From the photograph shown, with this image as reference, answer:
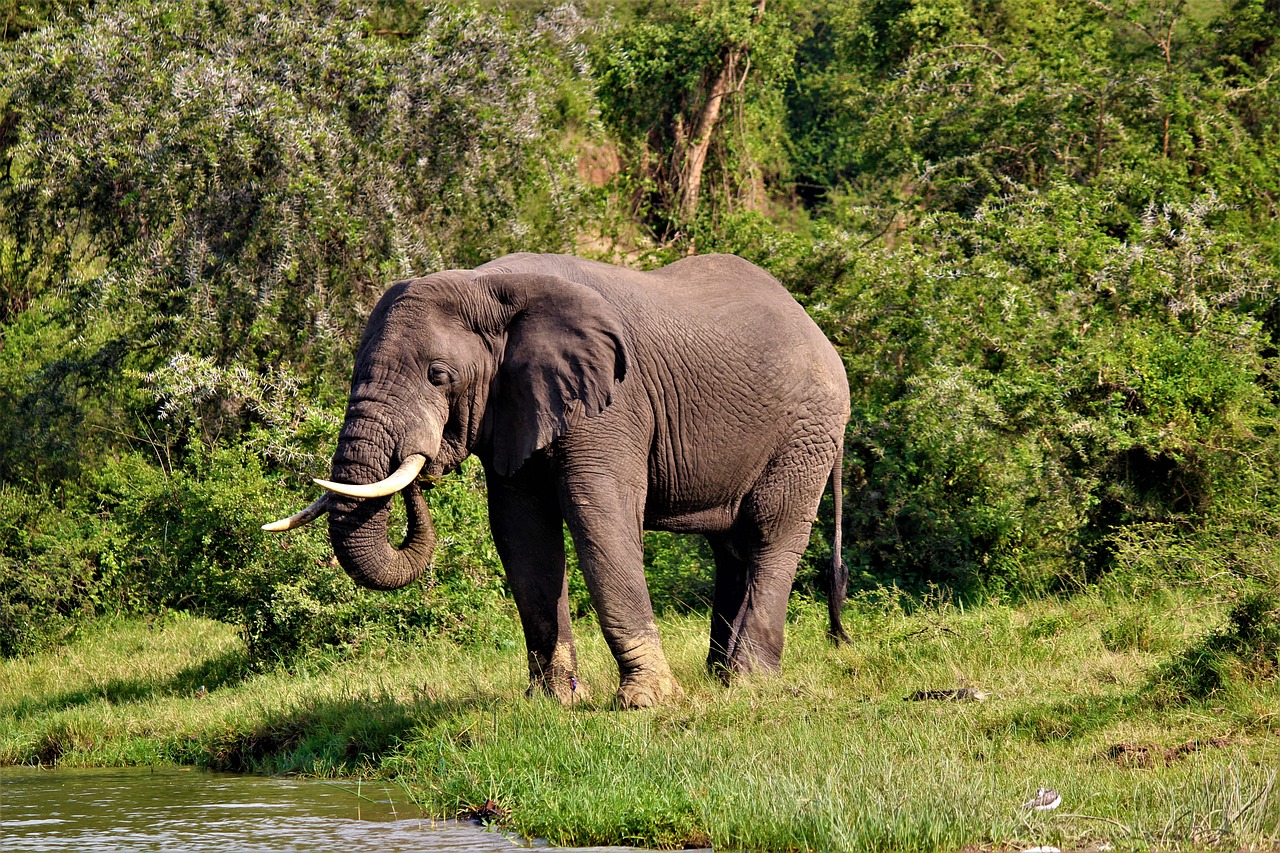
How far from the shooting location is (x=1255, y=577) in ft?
29.3

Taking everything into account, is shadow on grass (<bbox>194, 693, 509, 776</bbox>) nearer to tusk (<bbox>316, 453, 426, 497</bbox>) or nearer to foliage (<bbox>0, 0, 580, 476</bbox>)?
tusk (<bbox>316, 453, 426, 497</bbox>)

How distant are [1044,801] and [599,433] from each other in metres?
3.10

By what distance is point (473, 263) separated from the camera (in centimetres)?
1493

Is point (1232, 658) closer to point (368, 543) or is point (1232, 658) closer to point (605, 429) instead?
point (605, 429)

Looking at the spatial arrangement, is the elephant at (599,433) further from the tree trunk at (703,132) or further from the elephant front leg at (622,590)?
the tree trunk at (703,132)

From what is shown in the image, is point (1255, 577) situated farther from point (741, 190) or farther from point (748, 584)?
point (741, 190)

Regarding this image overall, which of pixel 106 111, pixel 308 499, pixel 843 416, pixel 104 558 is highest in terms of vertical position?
pixel 106 111

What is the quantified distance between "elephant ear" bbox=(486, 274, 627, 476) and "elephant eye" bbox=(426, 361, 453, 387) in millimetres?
394

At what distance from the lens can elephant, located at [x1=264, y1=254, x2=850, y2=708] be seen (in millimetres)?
7832

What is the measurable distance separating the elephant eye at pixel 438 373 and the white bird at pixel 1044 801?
140 inches

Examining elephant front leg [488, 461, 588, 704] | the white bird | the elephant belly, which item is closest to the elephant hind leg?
the elephant belly

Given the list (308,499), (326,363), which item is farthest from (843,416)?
(326,363)

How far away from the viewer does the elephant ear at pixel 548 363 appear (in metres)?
7.98

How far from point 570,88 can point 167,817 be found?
33.2 ft
